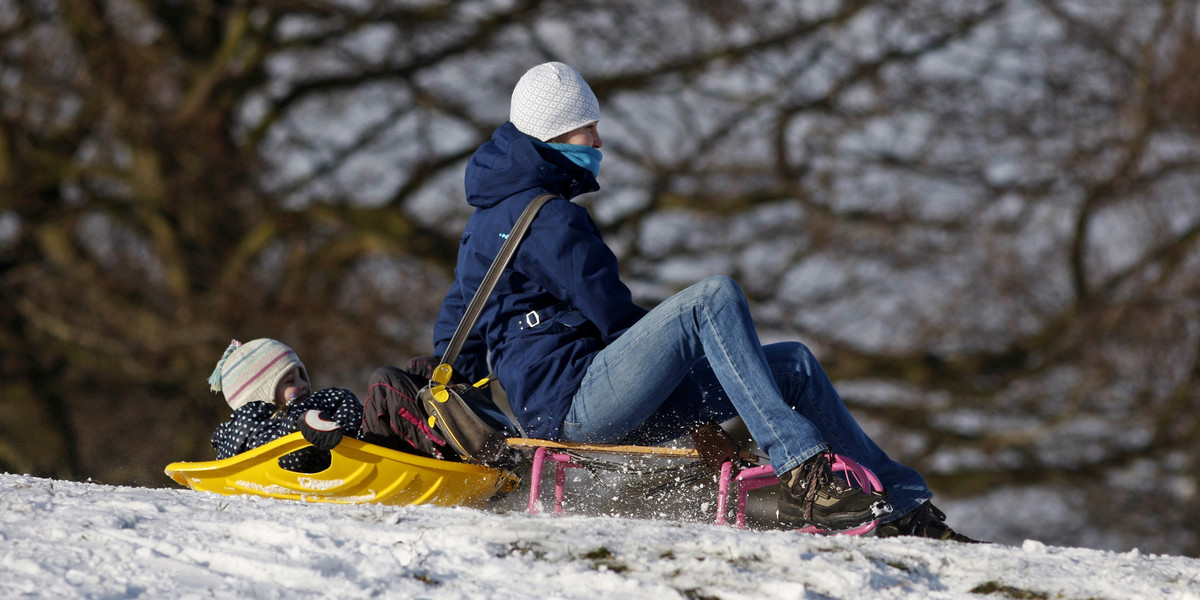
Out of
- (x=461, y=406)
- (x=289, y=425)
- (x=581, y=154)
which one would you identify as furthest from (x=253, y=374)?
(x=581, y=154)

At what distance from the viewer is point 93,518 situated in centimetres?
271

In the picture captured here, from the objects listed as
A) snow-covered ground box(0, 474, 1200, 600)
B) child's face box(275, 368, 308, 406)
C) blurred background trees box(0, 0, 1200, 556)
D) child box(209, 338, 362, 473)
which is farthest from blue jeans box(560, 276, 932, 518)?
blurred background trees box(0, 0, 1200, 556)

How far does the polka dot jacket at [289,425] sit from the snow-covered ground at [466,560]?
567 millimetres

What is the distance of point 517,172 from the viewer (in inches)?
135

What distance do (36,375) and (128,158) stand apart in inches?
90.4

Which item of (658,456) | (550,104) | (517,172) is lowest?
(658,456)

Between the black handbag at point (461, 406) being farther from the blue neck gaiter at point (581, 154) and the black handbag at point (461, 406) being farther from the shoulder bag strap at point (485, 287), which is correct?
the blue neck gaiter at point (581, 154)

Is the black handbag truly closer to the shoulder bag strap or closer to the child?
the shoulder bag strap

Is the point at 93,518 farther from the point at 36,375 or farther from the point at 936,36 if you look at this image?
the point at 936,36

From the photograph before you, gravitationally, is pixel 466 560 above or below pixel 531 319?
below

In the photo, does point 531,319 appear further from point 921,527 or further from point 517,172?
point 921,527

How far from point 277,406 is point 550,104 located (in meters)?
1.41

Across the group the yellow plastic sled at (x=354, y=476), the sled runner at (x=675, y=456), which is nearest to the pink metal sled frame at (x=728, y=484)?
the sled runner at (x=675, y=456)

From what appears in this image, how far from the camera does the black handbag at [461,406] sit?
339 centimetres
